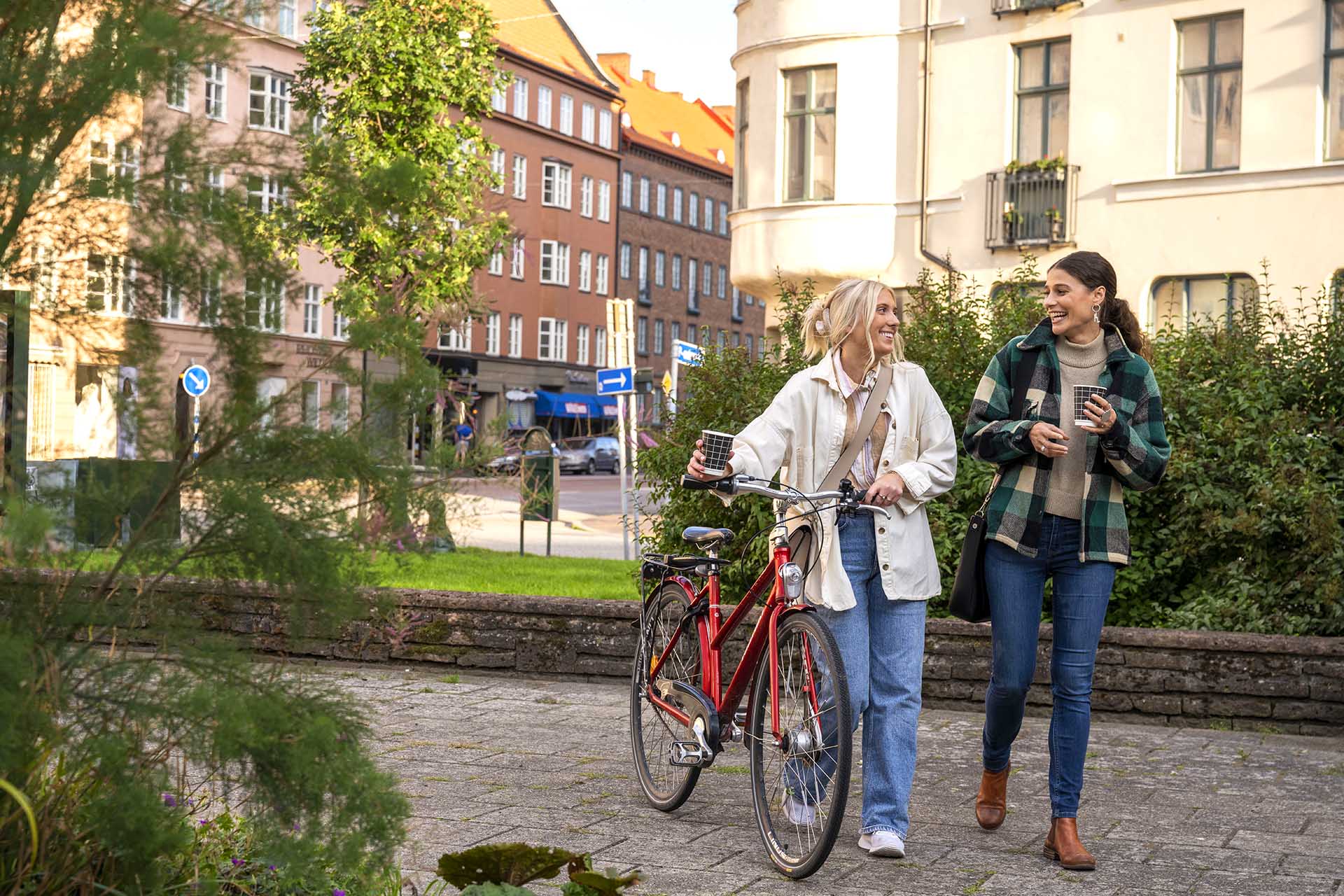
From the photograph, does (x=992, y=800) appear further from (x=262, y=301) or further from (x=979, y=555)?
(x=262, y=301)

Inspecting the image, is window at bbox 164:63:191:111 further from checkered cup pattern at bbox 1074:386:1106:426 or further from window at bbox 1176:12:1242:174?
window at bbox 1176:12:1242:174

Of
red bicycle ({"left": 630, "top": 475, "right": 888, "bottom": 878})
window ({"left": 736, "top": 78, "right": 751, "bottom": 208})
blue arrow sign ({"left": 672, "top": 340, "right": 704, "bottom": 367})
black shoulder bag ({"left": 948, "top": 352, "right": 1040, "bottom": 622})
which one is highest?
window ({"left": 736, "top": 78, "right": 751, "bottom": 208})

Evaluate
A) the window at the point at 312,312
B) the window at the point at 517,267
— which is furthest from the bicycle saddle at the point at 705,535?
the window at the point at 517,267

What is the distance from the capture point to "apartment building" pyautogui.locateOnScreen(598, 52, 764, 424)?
85.0 metres

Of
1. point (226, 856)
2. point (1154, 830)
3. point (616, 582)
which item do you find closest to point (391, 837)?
point (226, 856)

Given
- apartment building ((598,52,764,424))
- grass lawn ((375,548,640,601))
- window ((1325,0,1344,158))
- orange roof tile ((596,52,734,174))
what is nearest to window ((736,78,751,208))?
window ((1325,0,1344,158))

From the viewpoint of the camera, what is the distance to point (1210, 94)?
76.0 ft

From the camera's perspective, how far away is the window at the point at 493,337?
72.6 m

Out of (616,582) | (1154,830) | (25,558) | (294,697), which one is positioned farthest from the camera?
(616,582)

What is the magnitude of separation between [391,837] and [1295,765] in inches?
211

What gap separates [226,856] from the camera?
13.6 ft

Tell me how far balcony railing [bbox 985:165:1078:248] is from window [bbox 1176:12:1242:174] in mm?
1578

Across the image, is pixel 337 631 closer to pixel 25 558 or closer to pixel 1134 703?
pixel 25 558

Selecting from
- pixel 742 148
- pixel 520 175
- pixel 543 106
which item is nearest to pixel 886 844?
pixel 742 148
